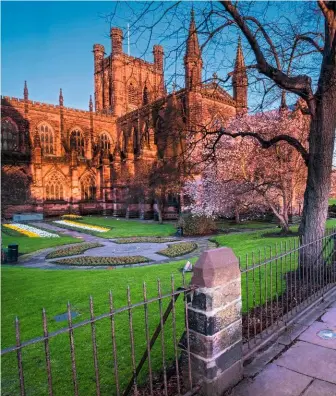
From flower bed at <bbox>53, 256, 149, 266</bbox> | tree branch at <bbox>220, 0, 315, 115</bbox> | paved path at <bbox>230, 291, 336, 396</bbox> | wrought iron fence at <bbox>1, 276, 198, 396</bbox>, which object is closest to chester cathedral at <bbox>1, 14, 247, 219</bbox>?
flower bed at <bbox>53, 256, 149, 266</bbox>

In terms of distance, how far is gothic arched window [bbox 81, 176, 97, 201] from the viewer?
1758 inches

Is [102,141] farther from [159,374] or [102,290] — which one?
[159,374]

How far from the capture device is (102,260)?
12.7 m

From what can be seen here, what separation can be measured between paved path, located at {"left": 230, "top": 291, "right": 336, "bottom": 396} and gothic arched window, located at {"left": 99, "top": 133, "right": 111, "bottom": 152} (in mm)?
50689

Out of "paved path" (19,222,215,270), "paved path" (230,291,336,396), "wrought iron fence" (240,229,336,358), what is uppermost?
"wrought iron fence" (240,229,336,358)

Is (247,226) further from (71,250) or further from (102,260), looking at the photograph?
(102,260)

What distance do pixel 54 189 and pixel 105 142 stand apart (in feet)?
49.5

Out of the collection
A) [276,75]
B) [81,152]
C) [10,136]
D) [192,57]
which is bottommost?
[276,75]

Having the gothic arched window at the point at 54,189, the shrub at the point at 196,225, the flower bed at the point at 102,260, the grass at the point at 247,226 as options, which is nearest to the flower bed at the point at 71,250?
the flower bed at the point at 102,260

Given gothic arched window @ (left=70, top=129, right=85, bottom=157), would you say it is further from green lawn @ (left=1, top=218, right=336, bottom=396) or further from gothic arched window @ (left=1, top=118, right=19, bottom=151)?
green lawn @ (left=1, top=218, right=336, bottom=396)

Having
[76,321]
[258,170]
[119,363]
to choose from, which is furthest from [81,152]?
[119,363]

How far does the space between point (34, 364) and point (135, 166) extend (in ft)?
125

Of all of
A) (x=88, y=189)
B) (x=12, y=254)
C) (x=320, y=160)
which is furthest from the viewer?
(x=88, y=189)

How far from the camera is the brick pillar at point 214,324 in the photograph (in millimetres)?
3248
